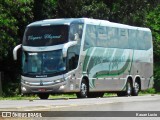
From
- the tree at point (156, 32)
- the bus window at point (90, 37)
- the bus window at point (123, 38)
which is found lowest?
the tree at point (156, 32)

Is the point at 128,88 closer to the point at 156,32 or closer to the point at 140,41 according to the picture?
the point at 140,41

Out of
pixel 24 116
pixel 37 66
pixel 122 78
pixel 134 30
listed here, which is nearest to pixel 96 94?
pixel 122 78

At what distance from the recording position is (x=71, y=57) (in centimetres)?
2905

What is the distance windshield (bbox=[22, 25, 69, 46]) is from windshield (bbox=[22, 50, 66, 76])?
50 centimetres

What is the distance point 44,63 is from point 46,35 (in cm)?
137

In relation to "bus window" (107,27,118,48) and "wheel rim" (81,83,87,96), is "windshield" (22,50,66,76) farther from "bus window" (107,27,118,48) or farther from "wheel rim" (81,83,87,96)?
"bus window" (107,27,118,48)

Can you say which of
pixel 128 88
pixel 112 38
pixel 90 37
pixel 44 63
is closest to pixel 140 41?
pixel 128 88

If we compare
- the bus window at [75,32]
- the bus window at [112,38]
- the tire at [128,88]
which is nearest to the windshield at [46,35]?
the bus window at [75,32]

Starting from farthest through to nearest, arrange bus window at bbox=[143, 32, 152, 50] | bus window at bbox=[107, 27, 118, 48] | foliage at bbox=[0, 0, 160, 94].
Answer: foliage at bbox=[0, 0, 160, 94]
bus window at bbox=[143, 32, 152, 50]
bus window at bbox=[107, 27, 118, 48]

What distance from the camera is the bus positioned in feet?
94.5

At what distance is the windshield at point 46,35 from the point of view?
28.8 metres

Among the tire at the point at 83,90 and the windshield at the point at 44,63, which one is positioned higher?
the windshield at the point at 44,63

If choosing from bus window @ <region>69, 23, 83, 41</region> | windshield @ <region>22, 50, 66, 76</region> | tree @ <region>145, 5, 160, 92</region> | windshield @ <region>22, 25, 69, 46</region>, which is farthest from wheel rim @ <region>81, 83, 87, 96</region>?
tree @ <region>145, 5, 160, 92</region>

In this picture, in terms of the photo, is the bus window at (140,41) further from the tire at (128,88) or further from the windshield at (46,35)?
the windshield at (46,35)
